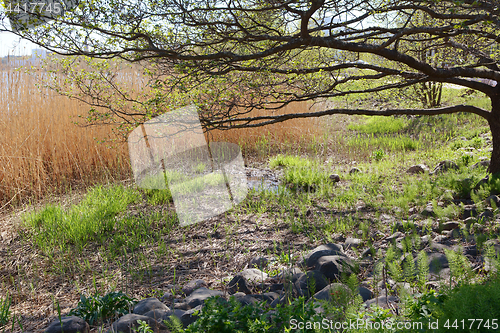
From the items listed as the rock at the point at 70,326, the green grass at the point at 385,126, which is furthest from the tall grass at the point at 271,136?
the rock at the point at 70,326

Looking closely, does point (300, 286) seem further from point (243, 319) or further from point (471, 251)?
point (471, 251)

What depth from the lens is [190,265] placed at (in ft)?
9.62

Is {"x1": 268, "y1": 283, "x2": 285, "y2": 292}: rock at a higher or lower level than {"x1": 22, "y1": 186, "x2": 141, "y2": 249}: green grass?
lower

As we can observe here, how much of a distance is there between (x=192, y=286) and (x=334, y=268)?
3.36 feet

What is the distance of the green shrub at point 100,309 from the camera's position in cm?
204

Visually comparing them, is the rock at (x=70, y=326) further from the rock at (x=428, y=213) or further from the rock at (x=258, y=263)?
the rock at (x=428, y=213)

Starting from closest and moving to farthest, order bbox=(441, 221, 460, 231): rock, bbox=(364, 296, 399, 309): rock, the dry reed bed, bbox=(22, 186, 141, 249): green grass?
bbox=(364, 296, 399, 309): rock → bbox=(441, 221, 460, 231): rock → bbox=(22, 186, 141, 249): green grass → the dry reed bed

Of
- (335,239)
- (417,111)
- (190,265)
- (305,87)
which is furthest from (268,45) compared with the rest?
(190,265)

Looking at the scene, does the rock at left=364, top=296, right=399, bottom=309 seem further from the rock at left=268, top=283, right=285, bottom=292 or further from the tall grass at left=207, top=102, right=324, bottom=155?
the tall grass at left=207, top=102, right=324, bottom=155

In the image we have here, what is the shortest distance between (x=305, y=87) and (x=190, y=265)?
228 cm

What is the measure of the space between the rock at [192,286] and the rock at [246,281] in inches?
8.9

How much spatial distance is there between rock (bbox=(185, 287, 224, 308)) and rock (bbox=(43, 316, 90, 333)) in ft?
1.96

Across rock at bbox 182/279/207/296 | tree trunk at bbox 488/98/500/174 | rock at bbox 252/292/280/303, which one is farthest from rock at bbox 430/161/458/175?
rock at bbox 182/279/207/296

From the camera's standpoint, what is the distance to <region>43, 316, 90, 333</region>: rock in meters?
1.87
